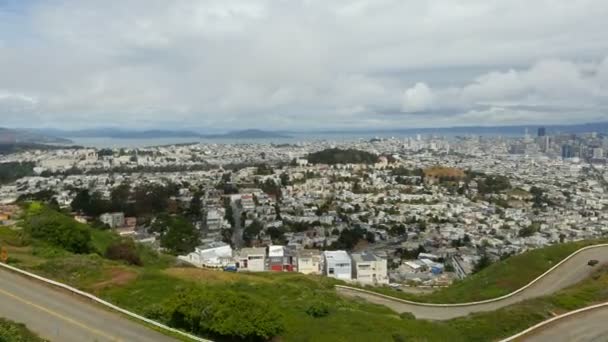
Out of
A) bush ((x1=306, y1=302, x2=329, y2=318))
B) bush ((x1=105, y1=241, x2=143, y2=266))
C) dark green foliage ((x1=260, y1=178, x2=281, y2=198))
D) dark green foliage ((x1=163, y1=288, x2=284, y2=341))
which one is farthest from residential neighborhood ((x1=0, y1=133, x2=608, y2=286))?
dark green foliage ((x1=163, y1=288, x2=284, y2=341))

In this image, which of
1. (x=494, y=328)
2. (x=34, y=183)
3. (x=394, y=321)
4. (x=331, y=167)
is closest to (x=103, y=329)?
(x=394, y=321)

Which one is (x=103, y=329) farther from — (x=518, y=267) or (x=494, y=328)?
(x=518, y=267)

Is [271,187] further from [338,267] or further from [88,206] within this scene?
[338,267]

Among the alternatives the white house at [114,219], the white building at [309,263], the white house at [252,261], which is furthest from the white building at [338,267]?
the white house at [114,219]

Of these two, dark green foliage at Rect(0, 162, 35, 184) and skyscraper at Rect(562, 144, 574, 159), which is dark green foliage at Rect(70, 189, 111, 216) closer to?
dark green foliage at Rect(0, 162, 35, 184)

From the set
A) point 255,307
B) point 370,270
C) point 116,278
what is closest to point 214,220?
point 370,270

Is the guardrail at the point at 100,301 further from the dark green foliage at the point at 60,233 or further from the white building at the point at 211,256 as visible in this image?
the white building at the point at 211,256
